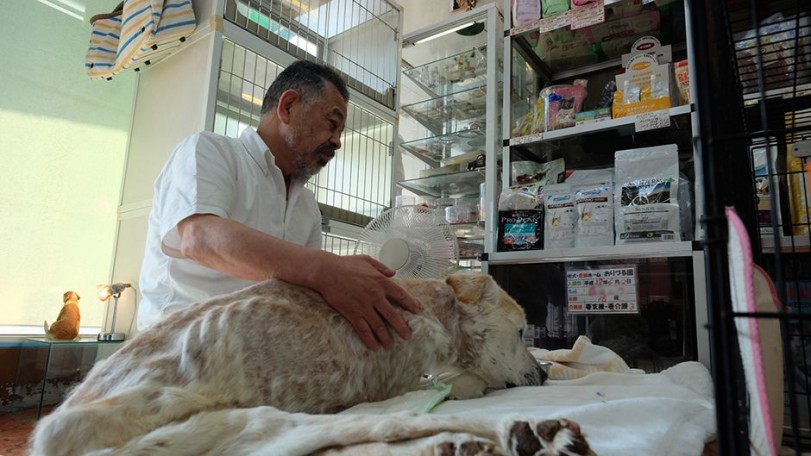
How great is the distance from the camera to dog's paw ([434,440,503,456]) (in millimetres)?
496

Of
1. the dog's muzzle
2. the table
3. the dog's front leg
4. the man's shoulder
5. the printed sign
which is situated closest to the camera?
the dog's front leg

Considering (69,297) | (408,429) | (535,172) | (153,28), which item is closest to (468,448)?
(408,429)

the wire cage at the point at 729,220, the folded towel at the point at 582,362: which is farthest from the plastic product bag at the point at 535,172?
the folded towel at the point at 582,362

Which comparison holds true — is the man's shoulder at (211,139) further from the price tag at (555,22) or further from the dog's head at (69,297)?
the dog's head at (69,297)

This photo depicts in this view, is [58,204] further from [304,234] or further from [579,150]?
[579,150]

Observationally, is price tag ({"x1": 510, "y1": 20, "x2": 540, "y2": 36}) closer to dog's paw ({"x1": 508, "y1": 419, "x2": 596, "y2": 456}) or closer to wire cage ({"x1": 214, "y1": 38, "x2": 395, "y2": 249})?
wire cage ({"x1": 214, "y1": 38, "x2": 395, "y2": 249})

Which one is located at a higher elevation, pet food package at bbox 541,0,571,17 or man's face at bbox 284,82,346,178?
pet food package at bbox 541,0,571,17

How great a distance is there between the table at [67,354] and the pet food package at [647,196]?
7.75 ft

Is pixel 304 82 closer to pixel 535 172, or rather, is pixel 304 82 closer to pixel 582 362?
pixel 535 172

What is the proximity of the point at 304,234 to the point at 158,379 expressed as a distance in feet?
3.98

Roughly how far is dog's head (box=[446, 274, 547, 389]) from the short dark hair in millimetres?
876

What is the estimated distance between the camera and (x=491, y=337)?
116 centimetres

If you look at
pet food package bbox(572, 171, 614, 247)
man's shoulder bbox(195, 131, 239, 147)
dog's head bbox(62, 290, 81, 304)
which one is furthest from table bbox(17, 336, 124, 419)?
pet food package bbox(572, 171, 614, 247)

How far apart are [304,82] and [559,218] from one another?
3.73 ft
